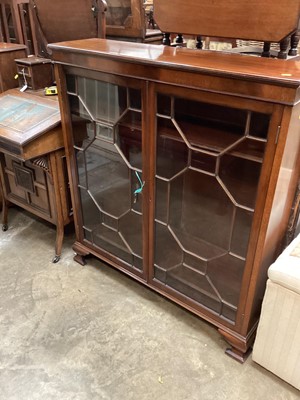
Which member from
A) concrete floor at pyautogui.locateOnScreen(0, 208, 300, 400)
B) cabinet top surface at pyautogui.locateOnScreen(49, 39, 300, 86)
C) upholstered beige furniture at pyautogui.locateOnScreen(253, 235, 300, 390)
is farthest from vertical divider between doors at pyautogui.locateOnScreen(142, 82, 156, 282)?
upholstered beige furniture at pyautogui.locateOnScreen(253, 235, 300, 390)

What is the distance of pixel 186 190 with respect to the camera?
4.98 ft

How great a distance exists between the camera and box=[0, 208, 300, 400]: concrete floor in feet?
4.72

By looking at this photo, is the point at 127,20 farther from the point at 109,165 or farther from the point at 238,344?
the point at 238,344

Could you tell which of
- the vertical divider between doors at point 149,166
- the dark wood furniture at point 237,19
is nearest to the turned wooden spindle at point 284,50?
the dark wood furniture at point 237,19

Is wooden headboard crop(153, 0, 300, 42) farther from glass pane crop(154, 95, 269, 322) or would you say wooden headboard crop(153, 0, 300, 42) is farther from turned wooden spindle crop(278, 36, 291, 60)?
glass pane crop(154, 95, 269, 322)

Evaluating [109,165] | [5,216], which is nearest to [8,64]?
[5,216]

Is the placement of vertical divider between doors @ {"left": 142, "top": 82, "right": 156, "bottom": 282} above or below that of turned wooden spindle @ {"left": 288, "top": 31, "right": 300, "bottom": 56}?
below

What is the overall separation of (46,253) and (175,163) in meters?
1.17

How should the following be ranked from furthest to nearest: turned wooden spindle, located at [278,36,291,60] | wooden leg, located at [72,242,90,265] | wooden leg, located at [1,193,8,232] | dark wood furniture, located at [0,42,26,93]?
wooden leg, located at [1,193,8,232] < dark wood furniture, located at [0,42,26,93] < wooden leg, located at [72,242,90,265] < turned wooden spindle, located at [278,36,291,60]

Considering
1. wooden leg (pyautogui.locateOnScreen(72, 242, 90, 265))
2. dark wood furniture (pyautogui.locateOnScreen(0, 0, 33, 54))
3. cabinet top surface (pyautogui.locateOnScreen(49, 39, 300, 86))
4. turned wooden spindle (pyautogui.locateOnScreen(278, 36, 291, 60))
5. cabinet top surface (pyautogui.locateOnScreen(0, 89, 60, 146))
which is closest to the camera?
cabinet top surface (pyautogui.locateOnScreen(49, 39, 300, 86))

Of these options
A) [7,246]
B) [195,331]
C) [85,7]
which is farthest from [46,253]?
[85,7]

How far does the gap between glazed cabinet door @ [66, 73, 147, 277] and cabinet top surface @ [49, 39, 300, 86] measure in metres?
0.10

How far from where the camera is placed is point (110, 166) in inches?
68.8

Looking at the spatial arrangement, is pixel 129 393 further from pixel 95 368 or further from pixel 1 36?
pixel 1 36
